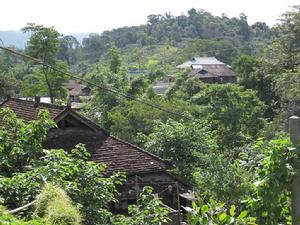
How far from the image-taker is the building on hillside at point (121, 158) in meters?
13.2

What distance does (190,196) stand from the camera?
13.6 metres

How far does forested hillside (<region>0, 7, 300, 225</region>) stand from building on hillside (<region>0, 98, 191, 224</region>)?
95 cm

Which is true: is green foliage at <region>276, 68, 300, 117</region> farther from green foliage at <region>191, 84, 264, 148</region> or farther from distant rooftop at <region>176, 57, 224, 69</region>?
distant rooftop at <region>176, 57, 224, 69</region>

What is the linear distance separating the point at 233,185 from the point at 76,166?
Answer: 6025 millimetres

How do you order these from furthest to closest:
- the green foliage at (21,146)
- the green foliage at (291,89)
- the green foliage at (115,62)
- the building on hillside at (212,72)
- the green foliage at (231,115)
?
the building on hillside at (212,72), the green foliage at (115,62), the green foliage at (231,115), the green foliage at (291,89), the green foliage at (21,146)

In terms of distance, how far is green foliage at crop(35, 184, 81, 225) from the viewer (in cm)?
487

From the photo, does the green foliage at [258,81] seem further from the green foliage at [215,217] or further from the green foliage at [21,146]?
the green foliage at [215,217]

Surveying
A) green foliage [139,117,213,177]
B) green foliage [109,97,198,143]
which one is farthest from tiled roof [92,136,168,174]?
green foliage [109,97,198,143]

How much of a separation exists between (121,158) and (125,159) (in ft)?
0.39

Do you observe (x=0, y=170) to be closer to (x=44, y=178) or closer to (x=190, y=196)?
(x=44, y=178)

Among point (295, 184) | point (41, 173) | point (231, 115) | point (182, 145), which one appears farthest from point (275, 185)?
point (231, 115)


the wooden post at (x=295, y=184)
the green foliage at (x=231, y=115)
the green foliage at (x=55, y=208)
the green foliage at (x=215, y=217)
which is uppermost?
the wooden post at (x=295, y=184)

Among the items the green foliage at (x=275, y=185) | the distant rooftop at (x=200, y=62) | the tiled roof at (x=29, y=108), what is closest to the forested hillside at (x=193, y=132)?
the green foliage at (x=275, y=185)

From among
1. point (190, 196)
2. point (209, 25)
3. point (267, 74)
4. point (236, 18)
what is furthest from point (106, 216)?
point (236, 18)
